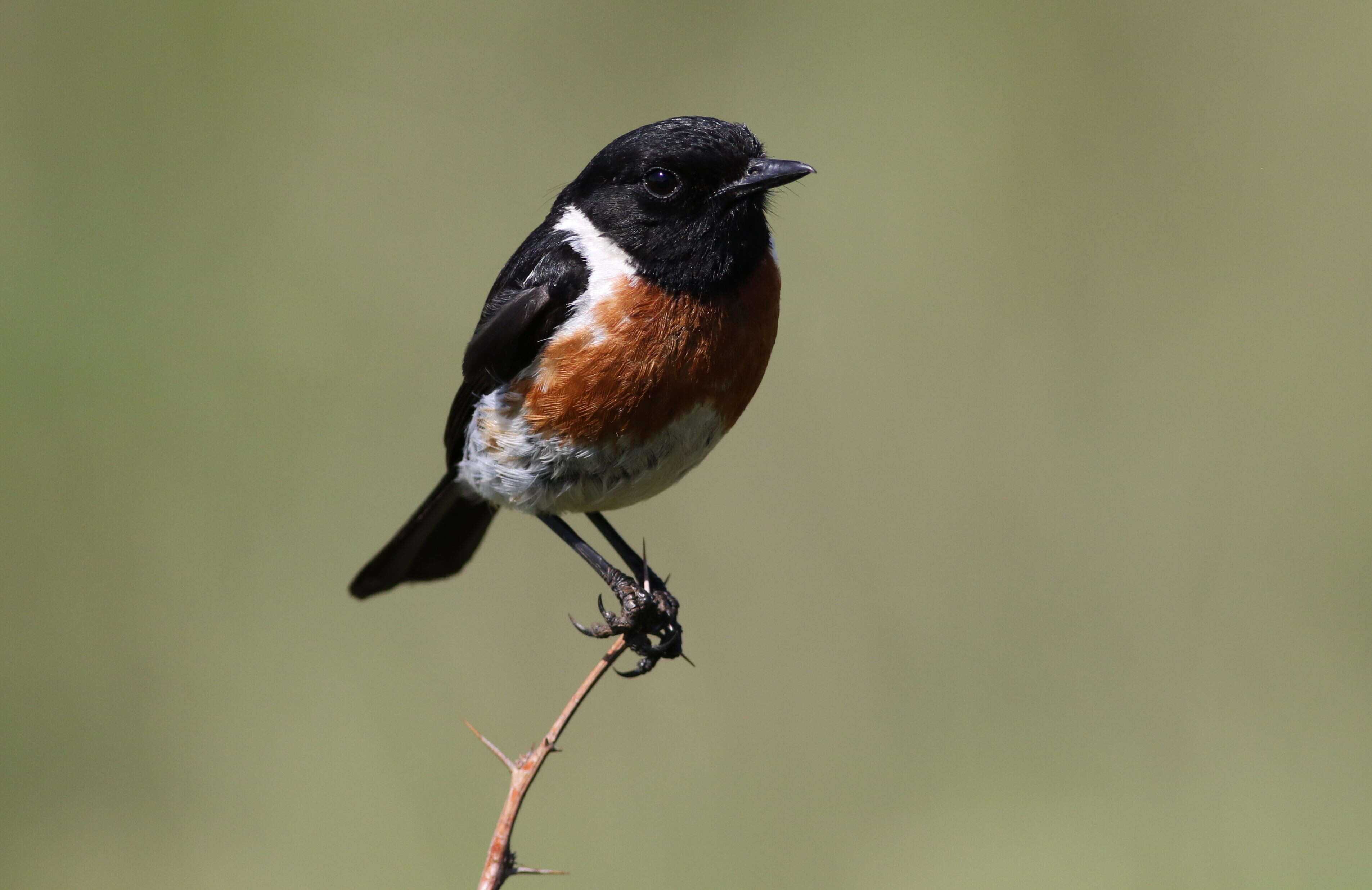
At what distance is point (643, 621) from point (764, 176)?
1.25 meters

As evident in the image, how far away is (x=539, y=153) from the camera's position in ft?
21.8

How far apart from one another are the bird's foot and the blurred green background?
5.21 feet

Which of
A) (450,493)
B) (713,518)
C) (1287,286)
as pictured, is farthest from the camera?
(1287,286)

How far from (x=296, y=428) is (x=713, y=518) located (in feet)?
6.35

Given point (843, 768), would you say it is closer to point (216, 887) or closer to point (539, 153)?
point (216, 887)

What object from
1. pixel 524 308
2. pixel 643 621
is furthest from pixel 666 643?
pixel 524 308

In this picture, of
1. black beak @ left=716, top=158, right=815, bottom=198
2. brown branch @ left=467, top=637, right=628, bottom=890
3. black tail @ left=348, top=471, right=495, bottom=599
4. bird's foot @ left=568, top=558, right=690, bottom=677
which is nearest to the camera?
brown branch @ left=467, top=637, right=628, bottom=890

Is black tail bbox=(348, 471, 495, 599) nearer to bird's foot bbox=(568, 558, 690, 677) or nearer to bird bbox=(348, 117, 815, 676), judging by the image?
bird bbox=(348, 117, 815, 676)

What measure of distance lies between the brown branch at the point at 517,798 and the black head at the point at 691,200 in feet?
4.36

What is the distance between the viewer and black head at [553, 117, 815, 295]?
3516 mm

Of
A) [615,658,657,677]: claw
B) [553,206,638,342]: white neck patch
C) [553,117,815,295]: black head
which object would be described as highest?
[553,117,815,295]: black head

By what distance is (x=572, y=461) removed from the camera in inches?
147

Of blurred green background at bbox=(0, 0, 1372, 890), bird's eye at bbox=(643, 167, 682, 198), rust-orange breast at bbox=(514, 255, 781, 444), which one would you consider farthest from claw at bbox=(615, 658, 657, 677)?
blurred green background at bbox=(0, 0, 1372, 890)

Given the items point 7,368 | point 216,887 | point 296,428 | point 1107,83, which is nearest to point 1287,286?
point 1107,83
